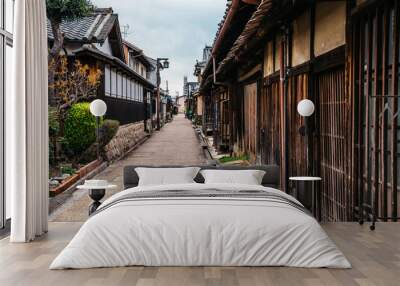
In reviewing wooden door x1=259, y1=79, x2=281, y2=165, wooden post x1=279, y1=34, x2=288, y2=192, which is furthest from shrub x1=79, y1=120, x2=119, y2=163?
wooden post x1=279, y1=34, x2=288, y2=192

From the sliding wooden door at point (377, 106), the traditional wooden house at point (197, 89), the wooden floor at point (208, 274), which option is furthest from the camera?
the traditional wooden house at point (197, 89)

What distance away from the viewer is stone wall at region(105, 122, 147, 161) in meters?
17.0

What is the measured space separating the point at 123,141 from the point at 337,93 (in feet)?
46.0

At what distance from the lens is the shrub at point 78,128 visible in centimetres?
1460

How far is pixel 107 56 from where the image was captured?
1616cm

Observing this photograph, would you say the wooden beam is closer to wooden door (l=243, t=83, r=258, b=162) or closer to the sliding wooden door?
the sliding wooden door

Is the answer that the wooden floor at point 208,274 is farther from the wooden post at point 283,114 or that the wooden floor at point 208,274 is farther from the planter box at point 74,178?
the planter box at point 74,178

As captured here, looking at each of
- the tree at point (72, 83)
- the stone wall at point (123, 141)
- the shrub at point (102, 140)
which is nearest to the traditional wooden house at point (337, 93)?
the tree at point (72, 83)

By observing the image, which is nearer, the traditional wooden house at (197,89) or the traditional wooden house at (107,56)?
the traditional wooden house at (107,56)

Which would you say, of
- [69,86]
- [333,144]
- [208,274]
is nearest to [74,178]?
[69,86]

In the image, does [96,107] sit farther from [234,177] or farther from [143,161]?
[143,161]

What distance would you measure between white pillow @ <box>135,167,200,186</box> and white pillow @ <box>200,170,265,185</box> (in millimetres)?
211

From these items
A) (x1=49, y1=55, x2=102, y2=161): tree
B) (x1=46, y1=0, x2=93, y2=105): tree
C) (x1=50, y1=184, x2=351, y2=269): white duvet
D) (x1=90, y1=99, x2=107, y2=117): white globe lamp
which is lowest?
(x1=50, y1=184, x2=351, y2=269): white duvet

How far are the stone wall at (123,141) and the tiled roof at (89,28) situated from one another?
10.3 feet
